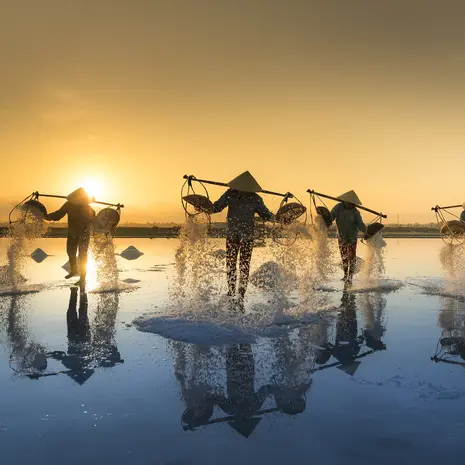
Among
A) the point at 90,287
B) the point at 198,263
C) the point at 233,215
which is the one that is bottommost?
the point at 90,287

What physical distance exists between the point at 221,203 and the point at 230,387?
4.41 metres

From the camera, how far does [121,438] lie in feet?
9.37

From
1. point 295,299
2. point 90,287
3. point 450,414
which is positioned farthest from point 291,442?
point 90,287

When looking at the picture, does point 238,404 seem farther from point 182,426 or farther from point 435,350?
point 435,350

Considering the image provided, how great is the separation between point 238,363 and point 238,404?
1041 mm

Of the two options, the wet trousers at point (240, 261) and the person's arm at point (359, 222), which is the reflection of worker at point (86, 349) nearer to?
the wet trousers at point (240, 261)

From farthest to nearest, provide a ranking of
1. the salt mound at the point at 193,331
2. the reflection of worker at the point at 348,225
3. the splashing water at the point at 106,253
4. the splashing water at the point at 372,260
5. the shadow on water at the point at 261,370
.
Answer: the splashing water at the point at 106,253 → the splashing water at the point at 372,260 → the reflection of worker at the point at 348,225 → the salt mound at the point at 193,331 → the shadow on water at the point at 261,370

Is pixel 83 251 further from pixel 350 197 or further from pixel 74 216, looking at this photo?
pixel 350 197

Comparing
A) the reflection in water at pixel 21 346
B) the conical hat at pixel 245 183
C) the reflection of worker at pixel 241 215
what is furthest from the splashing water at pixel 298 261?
the reflection in water at pixel 21 346

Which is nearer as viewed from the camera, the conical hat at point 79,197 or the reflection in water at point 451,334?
the reflection in water at point 451,334

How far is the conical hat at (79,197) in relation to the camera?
11.4m

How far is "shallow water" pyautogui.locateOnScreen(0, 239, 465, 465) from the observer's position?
2.74 metres

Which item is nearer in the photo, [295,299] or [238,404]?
[238,404]

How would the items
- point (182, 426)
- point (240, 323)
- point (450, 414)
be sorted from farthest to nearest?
point (240, 323) → point (450, 414) → point (182, 426)
